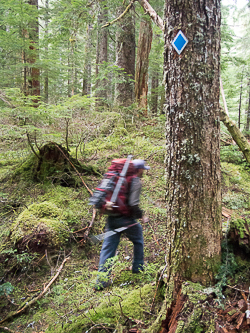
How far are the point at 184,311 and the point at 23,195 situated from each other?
4.48m

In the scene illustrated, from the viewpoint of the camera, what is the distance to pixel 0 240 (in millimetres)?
3857

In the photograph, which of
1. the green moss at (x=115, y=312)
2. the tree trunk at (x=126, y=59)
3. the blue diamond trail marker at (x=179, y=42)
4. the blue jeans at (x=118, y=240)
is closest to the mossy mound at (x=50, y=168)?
the blue jeans at (x=118, y=240)

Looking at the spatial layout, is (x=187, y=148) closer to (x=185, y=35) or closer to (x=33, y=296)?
(x=185, y=35)

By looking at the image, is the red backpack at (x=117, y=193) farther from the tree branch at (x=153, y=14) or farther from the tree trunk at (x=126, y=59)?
the tree trunk at (x=126, y=59)

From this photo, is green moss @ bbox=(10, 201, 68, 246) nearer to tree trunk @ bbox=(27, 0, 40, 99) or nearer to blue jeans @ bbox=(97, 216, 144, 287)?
blue jeans @ bbox=(97, 216, 144, 287)

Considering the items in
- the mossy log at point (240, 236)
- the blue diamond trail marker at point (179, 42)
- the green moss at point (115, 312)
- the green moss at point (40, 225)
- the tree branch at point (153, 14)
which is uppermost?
the tree branch at point (153, 14)

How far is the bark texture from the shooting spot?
188cm

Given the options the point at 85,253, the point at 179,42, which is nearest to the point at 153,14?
the point at 179,42

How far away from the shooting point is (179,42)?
6.21 ft

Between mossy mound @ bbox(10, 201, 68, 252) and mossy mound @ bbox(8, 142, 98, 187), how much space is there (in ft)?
4.26

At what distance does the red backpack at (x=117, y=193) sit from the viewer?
313 centimetres

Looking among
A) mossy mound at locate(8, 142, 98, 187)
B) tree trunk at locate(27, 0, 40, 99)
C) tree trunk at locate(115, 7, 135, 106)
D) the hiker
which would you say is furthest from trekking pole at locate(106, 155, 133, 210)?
tree trunk at locate(115, 7, 135, 106)

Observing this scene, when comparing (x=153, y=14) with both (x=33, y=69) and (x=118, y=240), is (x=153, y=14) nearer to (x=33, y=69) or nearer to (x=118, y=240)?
(x=118, y=240)

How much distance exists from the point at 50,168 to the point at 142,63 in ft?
22.6
